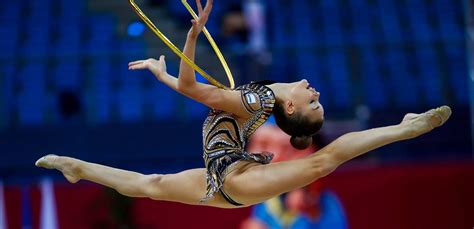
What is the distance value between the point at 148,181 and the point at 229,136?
561 millimetres

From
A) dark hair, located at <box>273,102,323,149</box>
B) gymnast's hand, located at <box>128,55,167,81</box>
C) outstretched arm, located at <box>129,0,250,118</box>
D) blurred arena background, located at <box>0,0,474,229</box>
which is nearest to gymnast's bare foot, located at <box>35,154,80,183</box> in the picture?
gymnast's hand, located at <box>128,55,167,81</box>

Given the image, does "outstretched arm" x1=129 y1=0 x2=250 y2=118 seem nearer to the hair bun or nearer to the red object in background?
the hair bun

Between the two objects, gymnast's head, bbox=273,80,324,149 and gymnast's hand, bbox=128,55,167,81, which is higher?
gymnast's hand, bbox=128,55,167,81

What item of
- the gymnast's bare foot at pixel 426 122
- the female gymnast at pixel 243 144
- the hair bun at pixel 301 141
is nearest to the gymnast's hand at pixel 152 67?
the female gymnast at pixel 243 144

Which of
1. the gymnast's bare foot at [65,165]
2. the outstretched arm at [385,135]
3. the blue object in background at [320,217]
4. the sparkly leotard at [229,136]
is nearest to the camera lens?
the outstretched arm at [385,135]

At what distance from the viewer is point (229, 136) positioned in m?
4.78

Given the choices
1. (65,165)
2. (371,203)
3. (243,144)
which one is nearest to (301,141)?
(243,144)

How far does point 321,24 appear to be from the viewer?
368 inches

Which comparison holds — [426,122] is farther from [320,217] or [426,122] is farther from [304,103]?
[320,217]

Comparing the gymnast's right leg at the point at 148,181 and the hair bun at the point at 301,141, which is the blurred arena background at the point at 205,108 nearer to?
the gymnast's right leg at the point at 148,181

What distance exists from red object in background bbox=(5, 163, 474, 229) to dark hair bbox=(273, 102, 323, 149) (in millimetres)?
2382

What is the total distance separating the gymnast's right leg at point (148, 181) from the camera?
15.8 ft

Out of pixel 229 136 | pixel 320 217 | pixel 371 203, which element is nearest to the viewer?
pixel 229 136

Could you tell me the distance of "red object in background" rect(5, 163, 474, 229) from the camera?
710cm
